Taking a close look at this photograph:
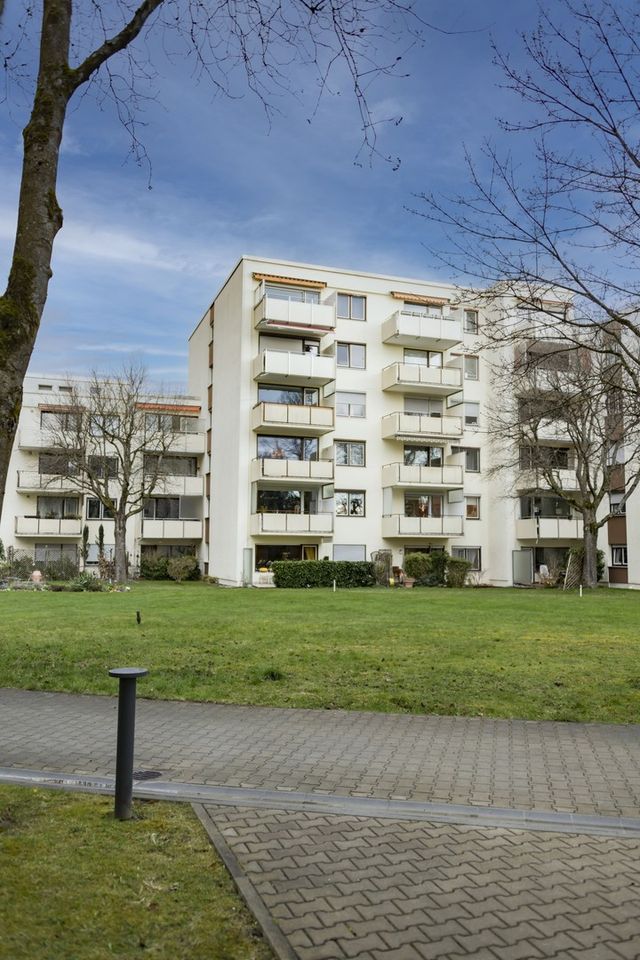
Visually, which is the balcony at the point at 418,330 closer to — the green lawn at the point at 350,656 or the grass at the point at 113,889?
the green lawn at the point at 350,656

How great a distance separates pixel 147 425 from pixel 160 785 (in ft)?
120

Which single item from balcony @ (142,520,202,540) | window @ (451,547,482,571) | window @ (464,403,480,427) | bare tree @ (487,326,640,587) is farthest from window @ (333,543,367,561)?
balcony @ (142,520,202,540)

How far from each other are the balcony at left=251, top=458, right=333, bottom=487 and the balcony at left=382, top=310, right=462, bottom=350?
7292 millimetres

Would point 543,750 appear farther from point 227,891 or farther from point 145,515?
point 145,515

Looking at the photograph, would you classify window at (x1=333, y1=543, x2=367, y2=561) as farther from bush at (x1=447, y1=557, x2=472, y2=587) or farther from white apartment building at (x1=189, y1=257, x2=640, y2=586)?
bush at (x1=447, y1=557, x2=472, y2=587)

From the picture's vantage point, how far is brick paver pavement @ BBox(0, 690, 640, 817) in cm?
604

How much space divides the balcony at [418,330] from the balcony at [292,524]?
31.5ft

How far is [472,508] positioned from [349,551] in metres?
7.64

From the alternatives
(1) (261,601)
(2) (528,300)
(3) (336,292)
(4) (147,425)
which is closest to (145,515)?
(4) (147,425)

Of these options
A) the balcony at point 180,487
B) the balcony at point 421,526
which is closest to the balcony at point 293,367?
the balcony at point 421,526

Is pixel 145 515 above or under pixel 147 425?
under

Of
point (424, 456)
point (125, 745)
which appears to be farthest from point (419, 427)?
point (125, 745)

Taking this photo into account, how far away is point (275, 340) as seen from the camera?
38094 millimetres

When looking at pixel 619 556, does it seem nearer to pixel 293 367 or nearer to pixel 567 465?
pixel 567 465
